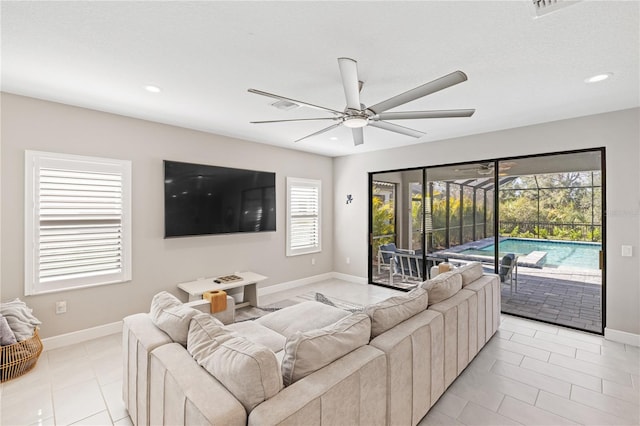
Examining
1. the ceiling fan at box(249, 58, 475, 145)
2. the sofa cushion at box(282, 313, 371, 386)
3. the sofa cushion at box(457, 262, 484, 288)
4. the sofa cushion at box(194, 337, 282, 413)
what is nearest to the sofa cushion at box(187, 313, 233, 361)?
the sofa cushion at box(194, 337, 282, 413)

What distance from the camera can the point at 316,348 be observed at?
4.76 ft

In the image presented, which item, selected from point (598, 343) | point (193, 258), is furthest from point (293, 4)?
point (598, 343)

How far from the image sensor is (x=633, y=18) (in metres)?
1.78

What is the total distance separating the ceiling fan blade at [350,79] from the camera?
6.05ft

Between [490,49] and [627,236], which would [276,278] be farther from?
[627,236]

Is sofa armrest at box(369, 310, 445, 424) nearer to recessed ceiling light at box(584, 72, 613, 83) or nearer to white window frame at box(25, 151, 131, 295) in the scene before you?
recessed ceiling light at box(584, 72, 613, 83)

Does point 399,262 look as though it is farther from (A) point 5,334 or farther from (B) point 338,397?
(A) point 5,334

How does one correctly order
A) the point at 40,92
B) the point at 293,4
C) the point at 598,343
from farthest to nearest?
1. the point at 598,343
2. the point at 40,92
3. the point at 293,4

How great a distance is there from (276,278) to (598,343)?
4438 millimetres

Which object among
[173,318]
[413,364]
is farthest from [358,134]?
[173,318]

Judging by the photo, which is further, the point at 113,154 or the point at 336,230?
the point at 336,230

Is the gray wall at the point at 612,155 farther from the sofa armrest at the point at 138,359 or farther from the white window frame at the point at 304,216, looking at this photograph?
the sofa armrest at the point at 138,359

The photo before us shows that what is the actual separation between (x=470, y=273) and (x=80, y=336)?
4.37 meters

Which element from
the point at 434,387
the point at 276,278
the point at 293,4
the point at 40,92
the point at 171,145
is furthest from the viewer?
the point at 276,278
